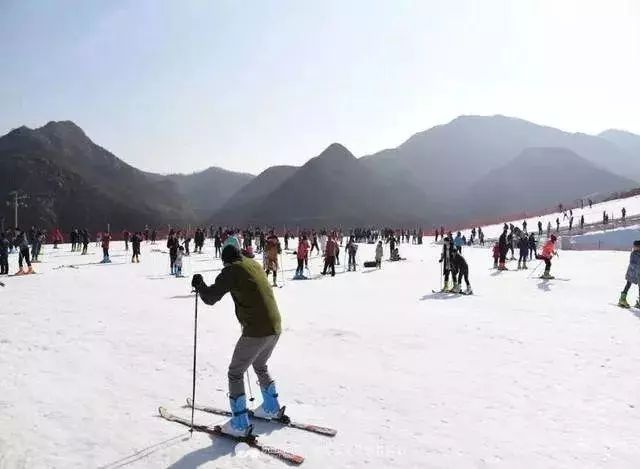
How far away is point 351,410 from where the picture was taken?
20.1 feet

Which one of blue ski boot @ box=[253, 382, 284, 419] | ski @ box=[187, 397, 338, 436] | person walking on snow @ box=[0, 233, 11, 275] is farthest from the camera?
person walking on snow @ box=[0, 233, 11, 275]

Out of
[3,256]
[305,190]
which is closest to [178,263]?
[3,256]

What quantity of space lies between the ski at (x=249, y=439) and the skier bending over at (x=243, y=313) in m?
0.06

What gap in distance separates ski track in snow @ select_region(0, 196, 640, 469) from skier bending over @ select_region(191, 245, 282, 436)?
1.58ft

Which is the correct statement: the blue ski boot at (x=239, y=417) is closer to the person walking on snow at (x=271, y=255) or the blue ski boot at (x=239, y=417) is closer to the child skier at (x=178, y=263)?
the person walking on snow at (x=271, y=255)

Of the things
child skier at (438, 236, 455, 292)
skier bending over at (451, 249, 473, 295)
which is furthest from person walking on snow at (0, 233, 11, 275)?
skier bending over at (451, 249, 473, 295)

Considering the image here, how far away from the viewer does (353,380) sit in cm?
729

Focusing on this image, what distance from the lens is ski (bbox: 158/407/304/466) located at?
15.8ft

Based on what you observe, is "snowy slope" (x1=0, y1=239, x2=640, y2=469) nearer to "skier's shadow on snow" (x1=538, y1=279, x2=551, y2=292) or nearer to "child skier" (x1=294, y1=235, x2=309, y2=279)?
"skier's shadow on snow" (x1=538, y1=279, x2=551, y2=292)

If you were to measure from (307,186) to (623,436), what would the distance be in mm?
157820

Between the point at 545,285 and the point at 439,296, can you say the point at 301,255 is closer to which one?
the point at 439,296

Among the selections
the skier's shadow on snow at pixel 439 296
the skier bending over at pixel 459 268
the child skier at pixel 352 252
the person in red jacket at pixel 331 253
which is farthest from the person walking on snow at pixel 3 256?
the skier bending over at pixel 459 268

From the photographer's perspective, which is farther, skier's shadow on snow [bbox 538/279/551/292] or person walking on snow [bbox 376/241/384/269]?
person walking on snow [bbox 376/241/384/269]

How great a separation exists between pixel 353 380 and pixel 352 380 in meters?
0.01
